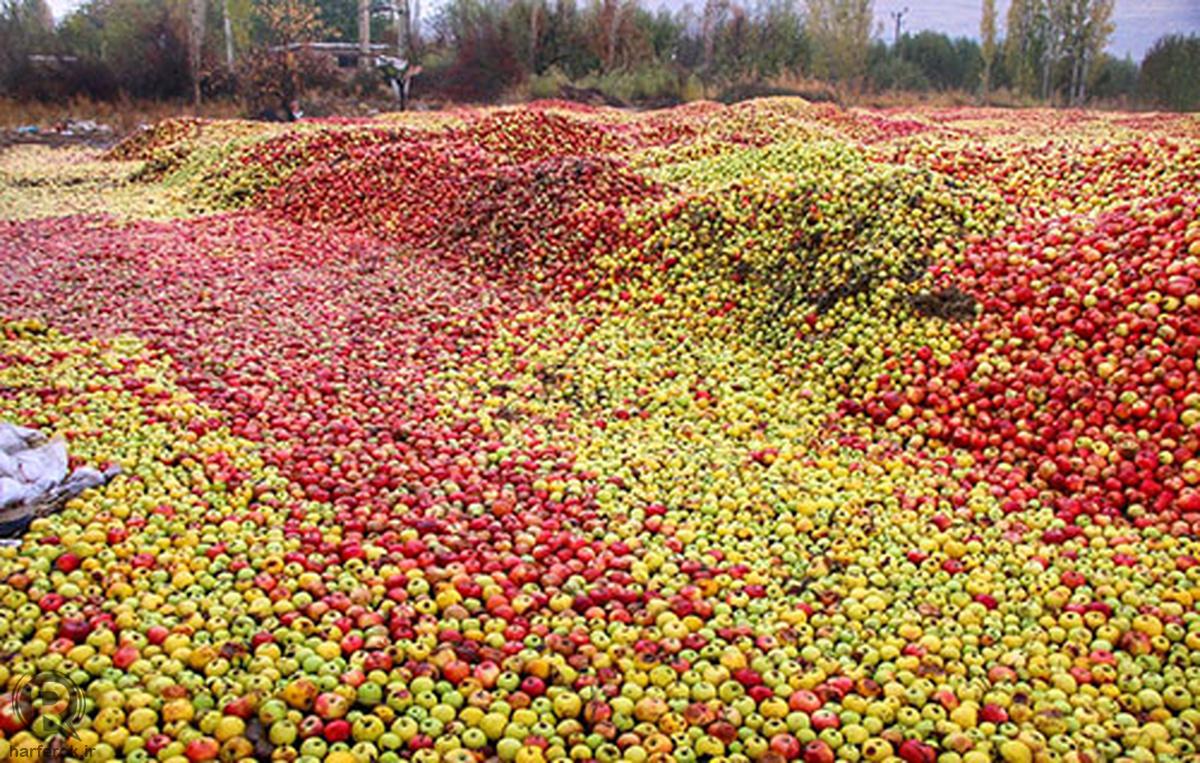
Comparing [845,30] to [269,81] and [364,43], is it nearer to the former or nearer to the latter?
[364,43]

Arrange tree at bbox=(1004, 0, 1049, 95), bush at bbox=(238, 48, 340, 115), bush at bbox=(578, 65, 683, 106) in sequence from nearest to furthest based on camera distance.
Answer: bush at bbox=(238, 48, 340, 115) → bush at bbox=(578, 65, 683, 106) → tree at bbox=(1004, 0, 1049, 95)

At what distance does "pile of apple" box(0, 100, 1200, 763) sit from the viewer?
3.02 metres

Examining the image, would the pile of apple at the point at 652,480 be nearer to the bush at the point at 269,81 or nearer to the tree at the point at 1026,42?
the bush at the point at 269,81

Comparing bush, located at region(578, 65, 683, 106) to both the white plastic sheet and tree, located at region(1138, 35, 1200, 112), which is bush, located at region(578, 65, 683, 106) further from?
the white plastic sheet

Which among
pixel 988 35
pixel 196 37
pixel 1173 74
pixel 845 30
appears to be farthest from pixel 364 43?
pixel 1173 74

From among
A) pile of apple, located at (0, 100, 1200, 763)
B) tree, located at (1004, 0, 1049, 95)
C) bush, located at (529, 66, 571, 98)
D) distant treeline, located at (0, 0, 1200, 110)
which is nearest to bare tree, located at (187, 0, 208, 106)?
Result: distant treeline, located at (0, 0, 1200, 110)

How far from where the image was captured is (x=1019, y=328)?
5.71 m

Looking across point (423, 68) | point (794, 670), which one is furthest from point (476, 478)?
point (423, 68)

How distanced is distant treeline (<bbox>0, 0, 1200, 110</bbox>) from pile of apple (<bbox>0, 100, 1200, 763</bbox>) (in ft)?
69.5

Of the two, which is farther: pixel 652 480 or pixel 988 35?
pixel 988 35

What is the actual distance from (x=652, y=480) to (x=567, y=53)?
102 ft

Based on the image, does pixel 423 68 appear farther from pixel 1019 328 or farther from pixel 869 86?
pixel 1019 328

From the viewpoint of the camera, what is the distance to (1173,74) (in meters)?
32.3

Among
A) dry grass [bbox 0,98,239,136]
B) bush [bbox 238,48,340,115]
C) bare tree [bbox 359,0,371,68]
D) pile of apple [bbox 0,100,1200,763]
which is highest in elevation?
bare tree [bbox 359,0,371,68]
